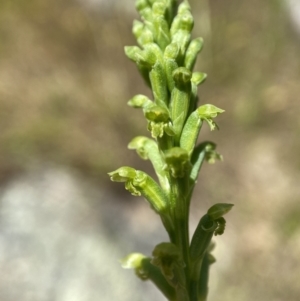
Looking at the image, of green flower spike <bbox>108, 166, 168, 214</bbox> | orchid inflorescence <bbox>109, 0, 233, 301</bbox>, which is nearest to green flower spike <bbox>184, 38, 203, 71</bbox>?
orchid inflorescence <bbox>109, 0, 233, 301</bbox>

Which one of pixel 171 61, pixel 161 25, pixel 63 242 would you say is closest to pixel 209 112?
pixel 171 61

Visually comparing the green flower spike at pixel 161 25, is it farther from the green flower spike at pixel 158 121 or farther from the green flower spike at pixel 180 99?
A: the green flower spike at pixel 158 121

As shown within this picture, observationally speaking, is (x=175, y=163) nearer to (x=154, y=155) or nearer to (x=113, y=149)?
(x=154, y=155)

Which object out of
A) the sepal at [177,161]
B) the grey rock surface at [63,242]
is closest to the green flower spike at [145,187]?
the sepal at [177,161]

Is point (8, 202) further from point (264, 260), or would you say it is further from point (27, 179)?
point (264, 260)

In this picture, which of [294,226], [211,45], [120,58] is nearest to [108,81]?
[120,58]

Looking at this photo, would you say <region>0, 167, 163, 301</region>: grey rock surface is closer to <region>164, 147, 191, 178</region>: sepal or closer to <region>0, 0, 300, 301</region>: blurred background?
<region>0, 0, 300, 301</region>: blurred background
